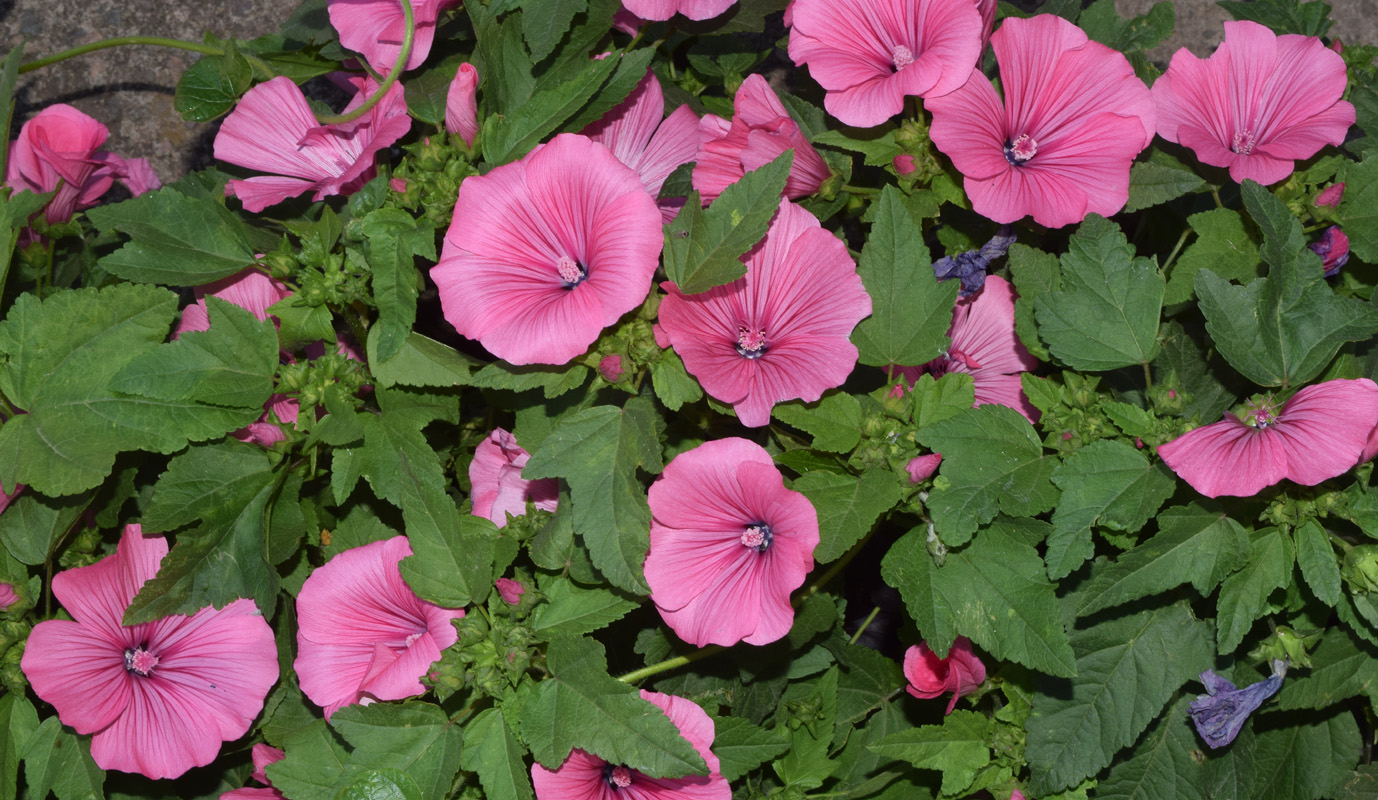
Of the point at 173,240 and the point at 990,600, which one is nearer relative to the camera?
the point at 990,600

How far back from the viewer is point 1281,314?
4.68 ft

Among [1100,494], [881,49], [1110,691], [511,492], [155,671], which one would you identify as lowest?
[155,671]

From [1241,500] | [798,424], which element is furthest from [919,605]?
[1241,500]

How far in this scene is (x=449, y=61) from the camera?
73.4 inches

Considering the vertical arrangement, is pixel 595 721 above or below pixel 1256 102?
below

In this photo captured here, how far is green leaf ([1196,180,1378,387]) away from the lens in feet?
4.64

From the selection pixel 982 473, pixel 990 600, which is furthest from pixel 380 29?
pixel 990 600

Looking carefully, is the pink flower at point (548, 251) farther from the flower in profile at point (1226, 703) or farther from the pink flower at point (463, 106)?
the flower in profile at point (1226, 703)

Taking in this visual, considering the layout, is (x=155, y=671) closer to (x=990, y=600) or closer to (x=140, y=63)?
(x=990, y=600)

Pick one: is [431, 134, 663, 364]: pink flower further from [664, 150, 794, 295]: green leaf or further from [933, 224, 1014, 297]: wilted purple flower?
[933, 224, 1014, 297]: wilted purple flower

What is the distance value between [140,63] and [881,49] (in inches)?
68.4

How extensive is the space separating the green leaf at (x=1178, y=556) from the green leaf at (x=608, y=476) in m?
0.61

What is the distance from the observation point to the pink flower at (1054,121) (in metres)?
1.55

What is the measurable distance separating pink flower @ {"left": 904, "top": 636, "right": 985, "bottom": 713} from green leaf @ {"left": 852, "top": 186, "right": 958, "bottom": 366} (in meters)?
0.45
